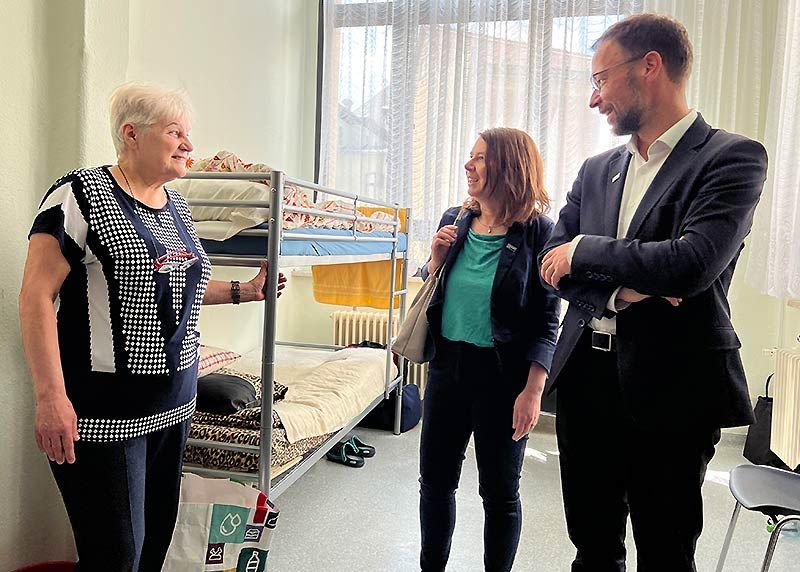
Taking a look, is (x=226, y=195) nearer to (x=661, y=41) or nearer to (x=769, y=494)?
(x=661, y=41)

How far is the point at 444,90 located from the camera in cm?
398

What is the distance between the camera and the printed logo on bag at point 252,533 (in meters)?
1.75

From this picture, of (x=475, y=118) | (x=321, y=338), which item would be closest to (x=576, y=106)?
(x=475, y=118)

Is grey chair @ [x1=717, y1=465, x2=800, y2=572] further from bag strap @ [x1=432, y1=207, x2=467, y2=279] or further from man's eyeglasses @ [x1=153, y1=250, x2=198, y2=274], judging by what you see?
man's eyeglasses @ [x1=153, y1=250, x2=198, y2=274]

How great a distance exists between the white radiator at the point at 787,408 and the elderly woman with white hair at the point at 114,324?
2075 millimetres

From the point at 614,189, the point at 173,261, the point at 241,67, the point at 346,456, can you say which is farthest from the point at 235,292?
the point at 241,67

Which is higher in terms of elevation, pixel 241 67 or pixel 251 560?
pixel 241 67

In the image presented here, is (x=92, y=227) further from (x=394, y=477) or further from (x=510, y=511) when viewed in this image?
(x=394, y=477)

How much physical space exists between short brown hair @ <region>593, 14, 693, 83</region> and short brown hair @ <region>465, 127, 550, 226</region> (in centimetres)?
50

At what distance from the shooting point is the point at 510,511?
1.75 m

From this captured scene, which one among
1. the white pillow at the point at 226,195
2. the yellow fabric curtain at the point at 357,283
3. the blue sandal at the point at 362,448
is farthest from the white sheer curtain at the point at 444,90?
the white pillow at the point at 226,195

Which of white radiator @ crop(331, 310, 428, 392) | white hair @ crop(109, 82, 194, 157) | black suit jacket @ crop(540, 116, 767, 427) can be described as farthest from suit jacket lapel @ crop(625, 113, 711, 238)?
white radiator @ crop(331, 310, 428, 392)

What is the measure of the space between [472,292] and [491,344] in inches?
5.8

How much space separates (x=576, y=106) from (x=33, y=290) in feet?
10.7
